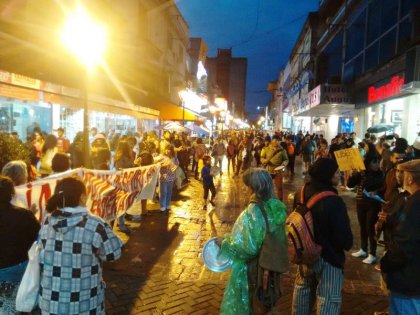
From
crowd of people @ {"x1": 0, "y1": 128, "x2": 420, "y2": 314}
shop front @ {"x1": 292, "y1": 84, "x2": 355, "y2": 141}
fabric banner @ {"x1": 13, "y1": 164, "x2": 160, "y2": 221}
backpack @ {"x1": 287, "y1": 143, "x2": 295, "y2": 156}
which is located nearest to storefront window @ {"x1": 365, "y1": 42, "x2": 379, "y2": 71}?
shop front @ {"x1": 292, "y1": 84, "x2": 355, "y2": 141}

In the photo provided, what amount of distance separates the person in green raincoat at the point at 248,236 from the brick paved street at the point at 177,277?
1.51 metres

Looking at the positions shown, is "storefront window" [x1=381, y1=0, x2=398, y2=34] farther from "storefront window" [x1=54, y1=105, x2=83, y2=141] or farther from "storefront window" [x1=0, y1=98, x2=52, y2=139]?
"storefront window" [x1=0, y1=98, x2=52, y2=139]

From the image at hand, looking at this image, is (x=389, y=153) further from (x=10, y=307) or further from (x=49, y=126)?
(x=49, y=126)

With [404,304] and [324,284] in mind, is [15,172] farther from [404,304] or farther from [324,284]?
[404,304]

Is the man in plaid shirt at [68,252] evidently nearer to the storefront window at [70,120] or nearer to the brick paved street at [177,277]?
the brick paved street at [177,277]

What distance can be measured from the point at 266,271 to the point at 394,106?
1514 centimetres

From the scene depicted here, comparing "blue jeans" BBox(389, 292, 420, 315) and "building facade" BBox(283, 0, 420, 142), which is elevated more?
"building facade" BBox(283, 0, 420, 142)

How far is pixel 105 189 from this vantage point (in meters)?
7.02

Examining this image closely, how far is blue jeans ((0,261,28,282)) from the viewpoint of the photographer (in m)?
3.31

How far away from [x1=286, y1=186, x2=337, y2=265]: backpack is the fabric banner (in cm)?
295

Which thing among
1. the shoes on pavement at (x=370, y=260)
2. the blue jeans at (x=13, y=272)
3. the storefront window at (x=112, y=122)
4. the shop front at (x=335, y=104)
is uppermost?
the shop front at (x=335, y=104)

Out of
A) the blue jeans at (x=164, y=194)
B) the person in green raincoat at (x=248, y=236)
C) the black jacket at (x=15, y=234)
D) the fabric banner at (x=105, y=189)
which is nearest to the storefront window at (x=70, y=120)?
the blue jeans at (x=164, y=194)

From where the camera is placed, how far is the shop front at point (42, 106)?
9022mm

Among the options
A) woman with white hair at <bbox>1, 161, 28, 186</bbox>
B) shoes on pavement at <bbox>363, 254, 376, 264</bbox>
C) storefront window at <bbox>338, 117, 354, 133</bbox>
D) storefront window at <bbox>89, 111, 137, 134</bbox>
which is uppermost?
storefront window at <bbox>338, 117, 354, 133</bbox>
